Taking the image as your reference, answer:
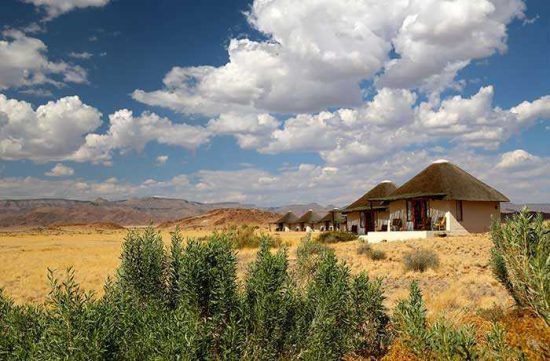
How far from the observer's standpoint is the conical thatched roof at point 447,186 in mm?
32188

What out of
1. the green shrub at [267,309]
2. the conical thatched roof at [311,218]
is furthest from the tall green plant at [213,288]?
the conical thatched roof at [311,218]

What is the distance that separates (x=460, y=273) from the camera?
61.4 feet

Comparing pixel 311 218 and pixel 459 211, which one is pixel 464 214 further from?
pixel 311 218

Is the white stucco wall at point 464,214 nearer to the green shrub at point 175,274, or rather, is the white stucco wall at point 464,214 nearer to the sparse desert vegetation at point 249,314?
the sparse desert vegetation at point 249,314

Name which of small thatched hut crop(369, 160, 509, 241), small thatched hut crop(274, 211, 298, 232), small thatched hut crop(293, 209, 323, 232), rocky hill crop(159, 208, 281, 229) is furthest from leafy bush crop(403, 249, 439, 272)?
rocky hill crop(159, 208, 281, 229)

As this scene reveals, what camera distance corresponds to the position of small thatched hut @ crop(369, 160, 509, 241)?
105 feet

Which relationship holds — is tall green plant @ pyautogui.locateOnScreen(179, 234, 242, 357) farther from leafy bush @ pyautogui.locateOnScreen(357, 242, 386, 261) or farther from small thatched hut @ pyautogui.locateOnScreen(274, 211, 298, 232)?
small thatched hut @ pyautogui.locateOnScreen(274, 211, 298, 232)

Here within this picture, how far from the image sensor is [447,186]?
32.5 m

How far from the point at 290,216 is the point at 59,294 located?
3000 inches

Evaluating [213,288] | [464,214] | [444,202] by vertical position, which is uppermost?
[444,202]

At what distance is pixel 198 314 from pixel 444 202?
2976 centimetres

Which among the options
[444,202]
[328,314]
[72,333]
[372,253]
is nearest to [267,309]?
[328,314]

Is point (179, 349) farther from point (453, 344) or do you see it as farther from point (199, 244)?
point (453, 344)

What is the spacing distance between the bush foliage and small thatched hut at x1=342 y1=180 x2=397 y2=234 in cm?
3400
